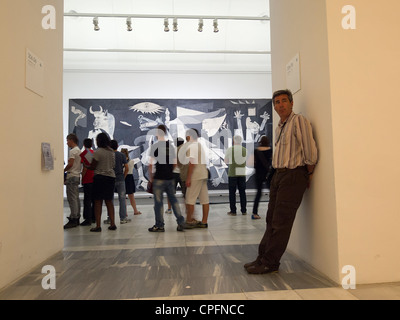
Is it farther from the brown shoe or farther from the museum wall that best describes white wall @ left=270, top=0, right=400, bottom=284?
the museum wall

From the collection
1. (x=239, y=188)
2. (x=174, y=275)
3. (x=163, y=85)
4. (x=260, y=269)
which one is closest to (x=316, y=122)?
(x=260, y=269)

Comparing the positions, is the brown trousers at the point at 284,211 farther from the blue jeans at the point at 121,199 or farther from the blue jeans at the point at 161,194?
the blue jeans at the point at 121,199

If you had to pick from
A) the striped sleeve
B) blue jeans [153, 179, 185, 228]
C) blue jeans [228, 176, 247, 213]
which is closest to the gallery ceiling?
blue jeans [228, 176, 247, 213]

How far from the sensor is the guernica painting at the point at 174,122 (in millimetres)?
8609

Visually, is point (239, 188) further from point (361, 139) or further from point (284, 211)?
point (361, 139)

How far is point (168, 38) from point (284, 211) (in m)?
6.90

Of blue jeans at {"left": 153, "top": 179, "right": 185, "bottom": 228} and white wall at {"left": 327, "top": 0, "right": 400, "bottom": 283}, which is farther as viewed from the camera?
blue jeans at {"left": 153, "top": 179, "right": 185, "bottom": 228}

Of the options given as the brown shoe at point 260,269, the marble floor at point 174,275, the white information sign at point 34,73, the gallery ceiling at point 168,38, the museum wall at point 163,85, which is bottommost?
the marble floor at point 174,275

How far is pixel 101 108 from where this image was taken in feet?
28.2

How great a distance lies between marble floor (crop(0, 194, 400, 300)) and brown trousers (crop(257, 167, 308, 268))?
190 millimetres

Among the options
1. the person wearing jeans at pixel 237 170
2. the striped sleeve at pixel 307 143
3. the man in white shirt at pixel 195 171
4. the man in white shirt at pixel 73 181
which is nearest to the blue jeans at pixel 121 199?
the man in white shirt at pixel 73 181

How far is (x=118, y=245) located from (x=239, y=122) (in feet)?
20.2

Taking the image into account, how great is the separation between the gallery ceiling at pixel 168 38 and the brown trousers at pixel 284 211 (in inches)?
214

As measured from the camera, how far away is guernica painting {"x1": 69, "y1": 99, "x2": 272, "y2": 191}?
8.61 metres
